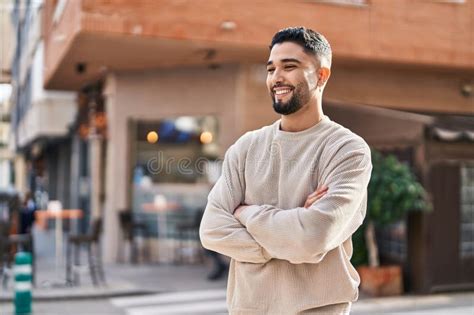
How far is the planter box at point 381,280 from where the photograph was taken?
35.1 feet

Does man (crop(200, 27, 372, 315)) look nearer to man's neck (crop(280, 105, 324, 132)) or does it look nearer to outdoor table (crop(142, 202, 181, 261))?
man's neck (crop(280, 105, 324, 132))

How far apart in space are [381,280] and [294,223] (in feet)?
29.1

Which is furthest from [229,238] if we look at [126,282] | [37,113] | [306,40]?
[37,113]

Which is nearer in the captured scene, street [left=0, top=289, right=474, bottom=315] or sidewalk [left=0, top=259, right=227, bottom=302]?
street [left=0, top=289, right=474, bottom=315]

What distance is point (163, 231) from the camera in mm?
14586

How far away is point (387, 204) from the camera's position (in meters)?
10.4

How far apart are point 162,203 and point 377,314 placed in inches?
233

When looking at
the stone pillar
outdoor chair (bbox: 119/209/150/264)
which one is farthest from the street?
the stone pillar

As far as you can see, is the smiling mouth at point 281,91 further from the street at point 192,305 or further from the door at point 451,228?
the door at point 451,228

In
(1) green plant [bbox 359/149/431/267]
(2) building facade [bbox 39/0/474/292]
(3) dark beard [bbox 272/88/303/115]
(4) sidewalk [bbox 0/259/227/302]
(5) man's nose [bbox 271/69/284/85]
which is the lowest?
(4) sidewalk [bbox 0/259/227/302]

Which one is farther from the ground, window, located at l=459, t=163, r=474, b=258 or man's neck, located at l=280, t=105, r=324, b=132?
man's neck, located at l=280, t=105, r=324, b=132

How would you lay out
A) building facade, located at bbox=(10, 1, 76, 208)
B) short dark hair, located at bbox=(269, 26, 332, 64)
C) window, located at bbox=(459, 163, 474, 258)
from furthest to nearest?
building facade, located at bbox=(10, 1, 76, 208), window, located at bbox=(459, 163, 474, 258), short dark hair, located at bbox=(269, 26, 332, 64)

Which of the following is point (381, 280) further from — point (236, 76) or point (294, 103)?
point (294, 103)

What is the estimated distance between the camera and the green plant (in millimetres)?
10336
